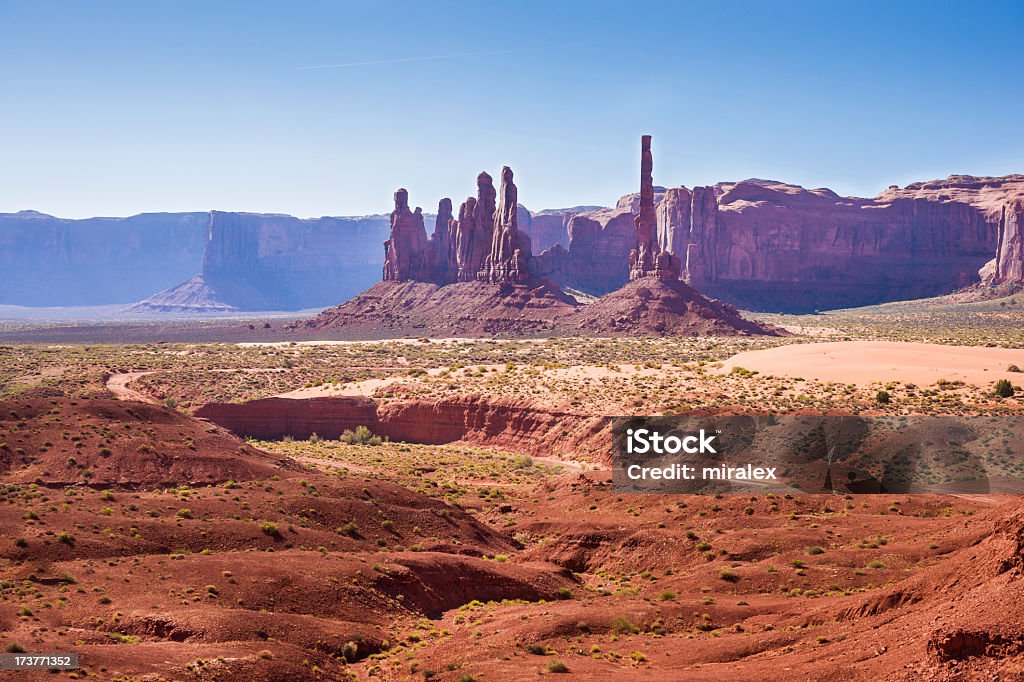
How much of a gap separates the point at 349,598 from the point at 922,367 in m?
48.4

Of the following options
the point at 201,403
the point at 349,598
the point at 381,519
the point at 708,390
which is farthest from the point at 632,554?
the point at 201,403

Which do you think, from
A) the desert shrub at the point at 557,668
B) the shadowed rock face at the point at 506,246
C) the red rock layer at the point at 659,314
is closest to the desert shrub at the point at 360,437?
the desert shrub at the point at 557,668

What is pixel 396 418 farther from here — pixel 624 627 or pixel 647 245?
pixel 647 245

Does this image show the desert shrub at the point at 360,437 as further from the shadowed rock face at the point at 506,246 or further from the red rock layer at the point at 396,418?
the shadowed rock face at the point at 506,246

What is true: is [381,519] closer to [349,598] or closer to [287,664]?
[349,598]

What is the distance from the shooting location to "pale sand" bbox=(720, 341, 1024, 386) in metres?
62.3

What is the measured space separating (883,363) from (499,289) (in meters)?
83.2

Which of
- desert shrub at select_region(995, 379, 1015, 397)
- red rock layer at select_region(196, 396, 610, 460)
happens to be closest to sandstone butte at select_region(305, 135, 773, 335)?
red rock layer at select_region(196, 396, 610, 460)

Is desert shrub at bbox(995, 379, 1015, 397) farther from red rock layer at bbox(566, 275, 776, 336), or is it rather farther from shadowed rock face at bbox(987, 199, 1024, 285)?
shadowed rock face at bbox(987, 199, 1024, 285)

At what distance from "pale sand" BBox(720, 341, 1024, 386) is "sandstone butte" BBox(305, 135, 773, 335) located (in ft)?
142

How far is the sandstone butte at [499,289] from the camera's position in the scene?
128750 millimetres

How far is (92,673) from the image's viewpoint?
A: 65.1 feet

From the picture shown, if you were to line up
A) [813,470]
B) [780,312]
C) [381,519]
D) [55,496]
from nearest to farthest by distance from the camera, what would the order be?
[55,496] → [381,519] → [813,470] → [780,312]

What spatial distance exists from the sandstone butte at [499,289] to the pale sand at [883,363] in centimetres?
4314
